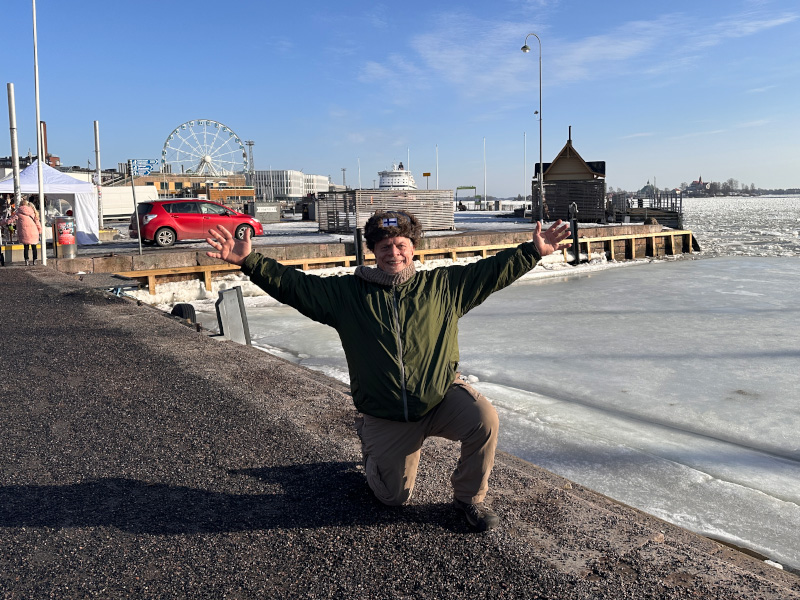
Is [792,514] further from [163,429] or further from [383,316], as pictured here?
[163,429]

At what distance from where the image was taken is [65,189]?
2058 cm

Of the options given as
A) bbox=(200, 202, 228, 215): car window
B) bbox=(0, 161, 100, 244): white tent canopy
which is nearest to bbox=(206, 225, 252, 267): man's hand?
bbox=(0, 161, 100, 244): white tent canopy

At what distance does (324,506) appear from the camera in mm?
3646

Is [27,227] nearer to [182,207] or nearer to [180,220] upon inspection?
[180,220]

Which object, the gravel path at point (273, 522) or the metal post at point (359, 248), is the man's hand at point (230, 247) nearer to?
the gravel path at point (273, 522)

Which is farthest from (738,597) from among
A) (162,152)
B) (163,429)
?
(162,152)

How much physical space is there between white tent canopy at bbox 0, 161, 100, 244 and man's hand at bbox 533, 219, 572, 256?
62.6 ft

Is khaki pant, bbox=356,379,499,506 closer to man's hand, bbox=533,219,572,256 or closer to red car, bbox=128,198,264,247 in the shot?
man's hand, bbox=533,219,572,256

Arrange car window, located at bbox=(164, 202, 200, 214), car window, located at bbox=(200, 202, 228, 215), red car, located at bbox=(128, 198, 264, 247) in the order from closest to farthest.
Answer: red car, located at bbox=(128, 198, 264, 247) < car window, located at bbox=(164, 202, 200, 214) < car window, located at bbox=(200, 202, 228, 215)

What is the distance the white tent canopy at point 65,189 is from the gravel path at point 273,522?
1635 centimetres

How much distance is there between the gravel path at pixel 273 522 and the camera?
2.92 metres

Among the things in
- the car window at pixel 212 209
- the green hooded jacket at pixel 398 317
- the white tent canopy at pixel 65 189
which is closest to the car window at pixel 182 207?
the car window at pixel 212 209

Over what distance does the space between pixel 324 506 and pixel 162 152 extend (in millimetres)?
91783

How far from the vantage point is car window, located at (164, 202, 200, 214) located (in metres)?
22.3
